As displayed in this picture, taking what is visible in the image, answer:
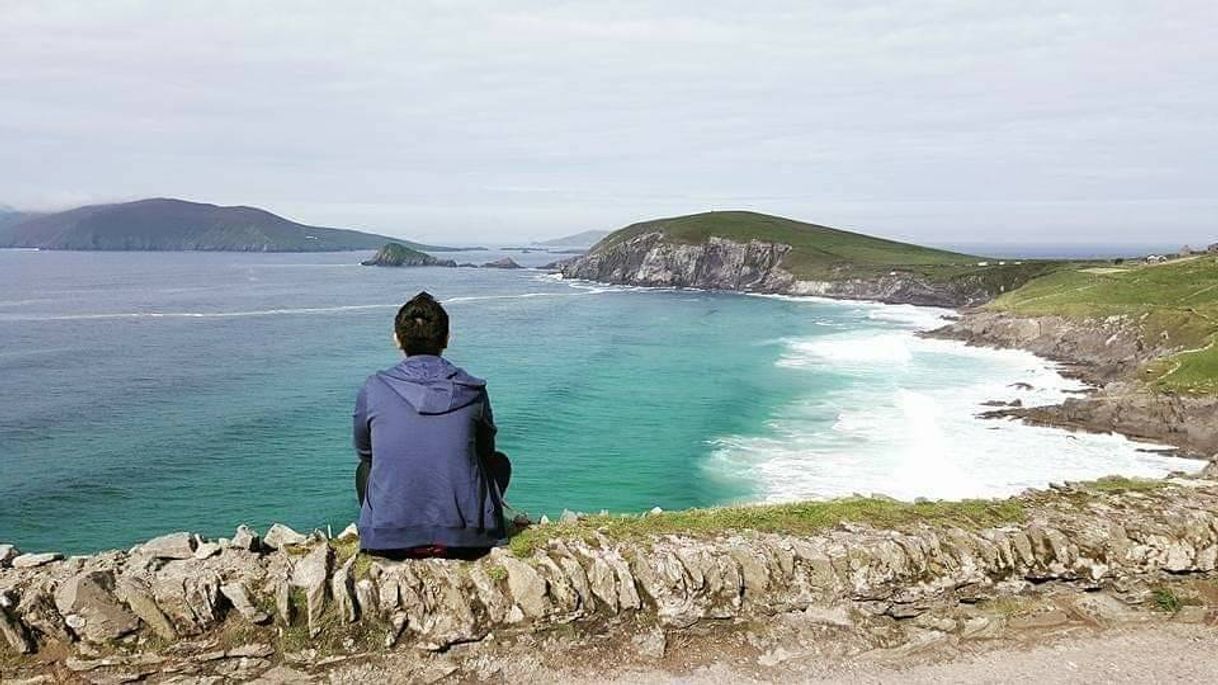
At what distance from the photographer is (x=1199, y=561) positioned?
1377cm

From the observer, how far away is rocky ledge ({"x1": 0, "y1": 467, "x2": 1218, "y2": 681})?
1020 centimetres

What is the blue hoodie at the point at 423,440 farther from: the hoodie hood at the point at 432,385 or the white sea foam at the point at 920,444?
the white sea foam at the point at 920,444

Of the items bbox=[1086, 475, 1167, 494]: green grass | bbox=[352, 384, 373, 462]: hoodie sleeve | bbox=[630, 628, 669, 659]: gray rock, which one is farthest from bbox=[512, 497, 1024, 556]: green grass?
bbox=[352, 384, 373, 462]: hoodie sleeve

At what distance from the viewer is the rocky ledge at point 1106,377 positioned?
47594mm

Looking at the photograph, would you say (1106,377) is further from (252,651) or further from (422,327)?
(252,651)

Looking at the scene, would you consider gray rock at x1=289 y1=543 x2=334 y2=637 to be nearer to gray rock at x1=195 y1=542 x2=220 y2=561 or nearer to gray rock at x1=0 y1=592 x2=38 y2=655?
gray rock at x1=195 y1=542 x2=220 y2=561

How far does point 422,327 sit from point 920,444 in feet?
137

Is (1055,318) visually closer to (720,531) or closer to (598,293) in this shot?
(720,531)

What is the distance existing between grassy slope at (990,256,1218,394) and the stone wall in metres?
46.6

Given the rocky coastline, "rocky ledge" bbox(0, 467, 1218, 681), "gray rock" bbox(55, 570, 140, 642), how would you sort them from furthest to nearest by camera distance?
the rocky coastline → "rocky ledge" bbox(0, 467, 1218, 681) → "gray rock" bbox(55, 570, 140, 642)

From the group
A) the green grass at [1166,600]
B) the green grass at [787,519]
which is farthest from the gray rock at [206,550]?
the green grass at [1166,600]

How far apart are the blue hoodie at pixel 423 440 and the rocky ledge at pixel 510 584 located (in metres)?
1.49

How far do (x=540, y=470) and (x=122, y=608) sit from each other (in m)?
32.9

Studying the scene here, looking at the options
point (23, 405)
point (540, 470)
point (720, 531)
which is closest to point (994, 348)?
point (540, 470)
